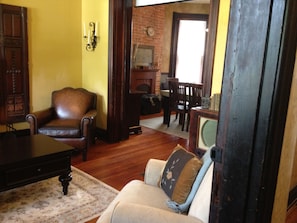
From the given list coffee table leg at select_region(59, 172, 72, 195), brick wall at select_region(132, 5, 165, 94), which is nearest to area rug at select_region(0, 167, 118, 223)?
coffee table leg at select_region(59, 172, 72, 195)

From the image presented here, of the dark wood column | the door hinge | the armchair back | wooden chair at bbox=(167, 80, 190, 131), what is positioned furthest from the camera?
wooden chair at bbox=(167, 80, 190, 131)

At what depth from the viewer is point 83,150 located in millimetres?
3525

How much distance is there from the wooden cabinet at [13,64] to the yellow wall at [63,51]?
12 cm

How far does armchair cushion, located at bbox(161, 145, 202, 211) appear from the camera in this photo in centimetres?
167

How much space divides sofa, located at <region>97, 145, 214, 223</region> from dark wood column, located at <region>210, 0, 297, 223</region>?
1.82 ft

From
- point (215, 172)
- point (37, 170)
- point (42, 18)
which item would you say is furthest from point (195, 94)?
point (215, 172)

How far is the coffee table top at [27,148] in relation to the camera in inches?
91.5

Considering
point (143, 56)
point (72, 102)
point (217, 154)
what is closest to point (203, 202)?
point (217, 154)

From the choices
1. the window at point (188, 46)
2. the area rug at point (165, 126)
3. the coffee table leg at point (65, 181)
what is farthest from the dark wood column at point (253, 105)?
the window at point (188, 46)

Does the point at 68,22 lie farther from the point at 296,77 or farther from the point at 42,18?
the point at 296,77

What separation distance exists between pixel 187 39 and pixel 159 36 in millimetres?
926

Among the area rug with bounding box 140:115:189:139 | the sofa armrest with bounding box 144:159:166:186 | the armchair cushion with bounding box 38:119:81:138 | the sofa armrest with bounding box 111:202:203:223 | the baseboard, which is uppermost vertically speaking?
the sofa armrest with bounding box 111:202:203:223

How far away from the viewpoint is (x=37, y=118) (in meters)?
3.55

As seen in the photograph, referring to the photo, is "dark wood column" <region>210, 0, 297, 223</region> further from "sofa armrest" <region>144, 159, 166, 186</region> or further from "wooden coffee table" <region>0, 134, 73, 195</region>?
"wooden coffee table" <region>0, 134, 73, 195</region>
